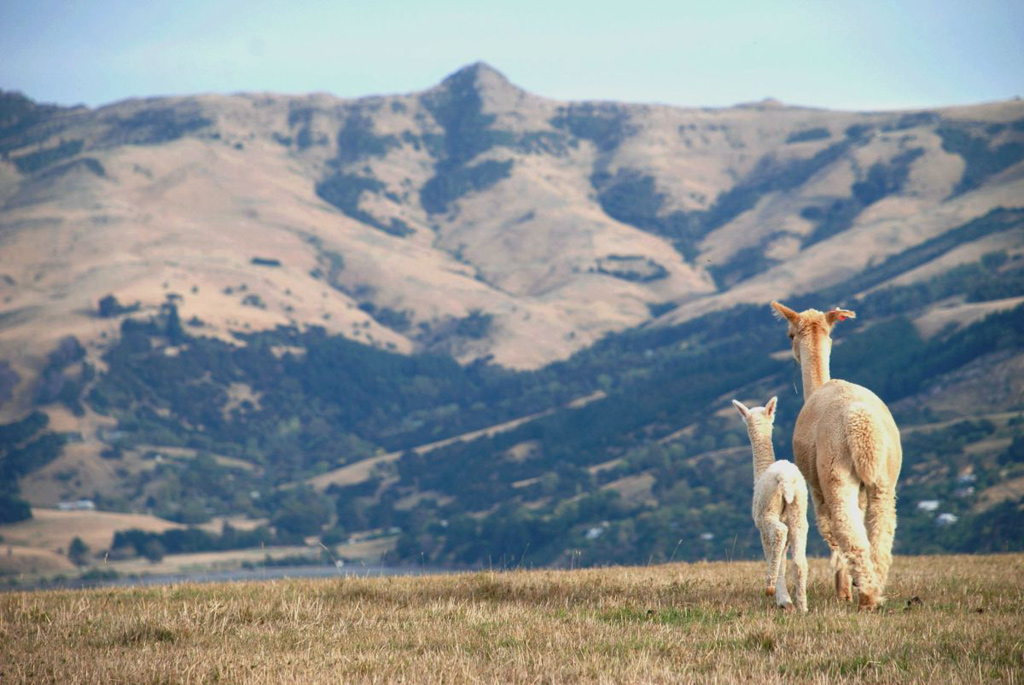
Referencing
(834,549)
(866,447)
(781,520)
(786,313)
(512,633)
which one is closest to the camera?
(512,633)

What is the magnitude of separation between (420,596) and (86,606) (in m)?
4.21

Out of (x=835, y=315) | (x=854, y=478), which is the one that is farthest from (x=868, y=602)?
(x=835, y=315)

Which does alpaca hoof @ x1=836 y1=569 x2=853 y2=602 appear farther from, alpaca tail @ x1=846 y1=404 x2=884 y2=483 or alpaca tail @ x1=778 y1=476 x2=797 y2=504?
alpaca tail @ x1=846 y1=404 x2=884 y2=483

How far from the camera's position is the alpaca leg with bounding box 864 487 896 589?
1371 centimetres

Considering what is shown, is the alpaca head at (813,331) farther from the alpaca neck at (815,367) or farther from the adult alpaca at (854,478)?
the adult alpaca at (854,478)

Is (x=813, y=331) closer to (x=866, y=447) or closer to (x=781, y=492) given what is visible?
(x=866, y=447)

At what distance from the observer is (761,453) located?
15805 millimetres

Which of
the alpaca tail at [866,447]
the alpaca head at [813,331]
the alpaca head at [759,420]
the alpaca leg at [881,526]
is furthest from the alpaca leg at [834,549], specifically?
the alpaca head at [813,331]

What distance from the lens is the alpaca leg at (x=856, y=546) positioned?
1344 cm

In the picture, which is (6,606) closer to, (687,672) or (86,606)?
(86,606)

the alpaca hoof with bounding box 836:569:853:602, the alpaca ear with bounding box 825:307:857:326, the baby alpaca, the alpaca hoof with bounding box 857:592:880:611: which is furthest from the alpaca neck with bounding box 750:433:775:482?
the alpaca hoof with bounding box 857:592:880:611

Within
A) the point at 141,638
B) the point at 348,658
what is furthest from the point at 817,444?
the point at 141,638

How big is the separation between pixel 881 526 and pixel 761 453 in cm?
231

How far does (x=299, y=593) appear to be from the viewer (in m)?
15.9
